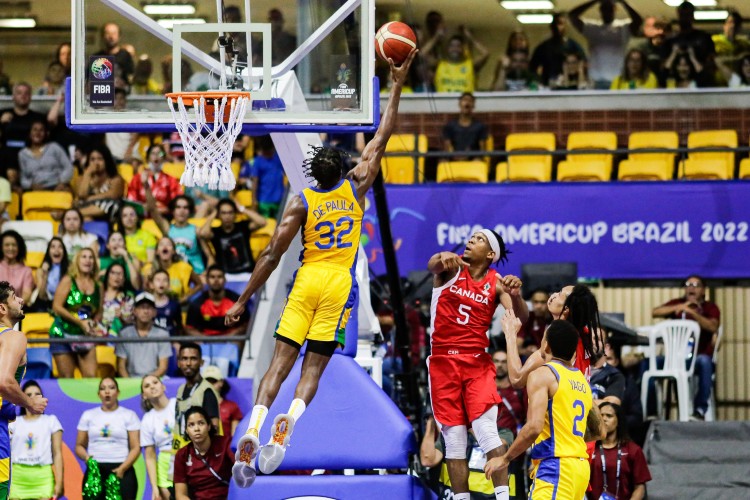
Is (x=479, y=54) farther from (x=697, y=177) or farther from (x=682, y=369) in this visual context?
(x=682, y=369)

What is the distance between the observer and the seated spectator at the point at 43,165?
17156 mm

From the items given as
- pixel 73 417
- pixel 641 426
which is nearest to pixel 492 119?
pixel 641 426

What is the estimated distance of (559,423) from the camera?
27.9 ft

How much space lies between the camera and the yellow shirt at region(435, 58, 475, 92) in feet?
65.0

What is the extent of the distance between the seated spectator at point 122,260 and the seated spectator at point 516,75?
22.7ft

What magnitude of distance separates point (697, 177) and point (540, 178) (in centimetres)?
190

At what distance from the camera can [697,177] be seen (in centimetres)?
1669

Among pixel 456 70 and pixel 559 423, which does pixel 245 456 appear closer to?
pixel 559 423

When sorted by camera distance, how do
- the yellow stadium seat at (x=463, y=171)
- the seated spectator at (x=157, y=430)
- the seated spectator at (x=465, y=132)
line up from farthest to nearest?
the seated spectator at (x=465, y=132)
the yellow stadium seat at (x=463, y=171)
the seated spectator at (x=157, y=430)

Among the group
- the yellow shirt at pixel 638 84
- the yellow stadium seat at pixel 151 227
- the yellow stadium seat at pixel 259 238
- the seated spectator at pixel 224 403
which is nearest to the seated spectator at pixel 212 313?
the seated spectator at pixel 224 403

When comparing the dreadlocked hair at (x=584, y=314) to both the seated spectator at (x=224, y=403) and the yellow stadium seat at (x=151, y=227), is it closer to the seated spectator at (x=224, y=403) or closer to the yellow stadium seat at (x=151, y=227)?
the seated spectator at (x=224, y=403)

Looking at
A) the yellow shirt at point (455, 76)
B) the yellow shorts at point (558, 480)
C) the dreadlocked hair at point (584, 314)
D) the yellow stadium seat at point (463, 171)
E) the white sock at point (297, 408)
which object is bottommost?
the yellow shorts at point (558, 480)

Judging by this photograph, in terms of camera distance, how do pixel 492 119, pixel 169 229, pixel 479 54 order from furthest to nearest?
1. pixel 479 54
2. pixel 492 119
3. pixel 169 229

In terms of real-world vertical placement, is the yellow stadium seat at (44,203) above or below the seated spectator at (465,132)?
below
